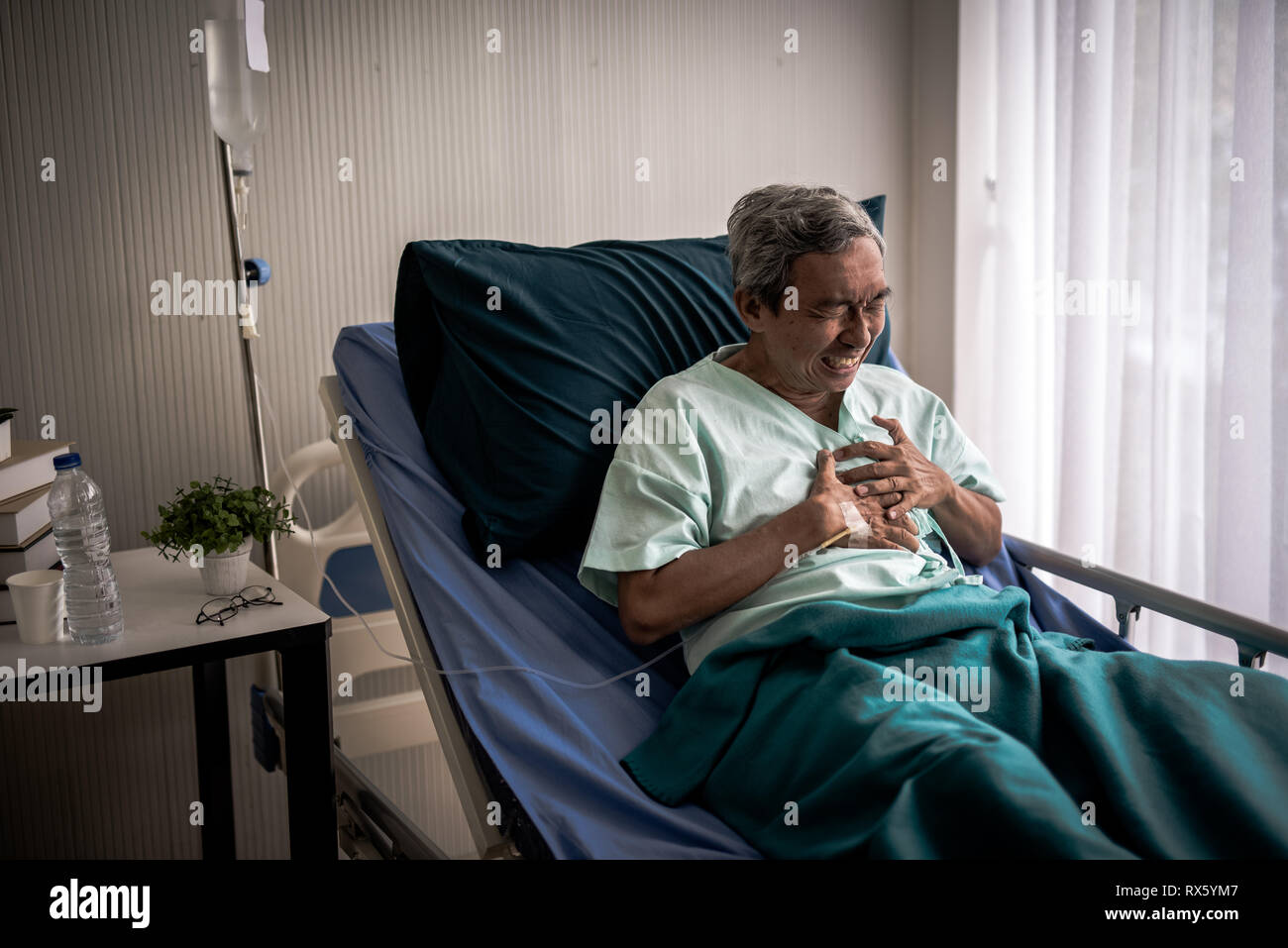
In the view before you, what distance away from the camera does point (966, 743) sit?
1012mm

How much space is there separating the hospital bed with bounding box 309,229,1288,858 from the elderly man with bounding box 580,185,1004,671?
0.39 ft

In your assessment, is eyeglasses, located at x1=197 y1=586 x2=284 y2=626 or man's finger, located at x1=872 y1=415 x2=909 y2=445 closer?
eyeglasses, located at x1=197 y1=586 x2=284 y2=626

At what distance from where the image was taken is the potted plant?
1.47 metres

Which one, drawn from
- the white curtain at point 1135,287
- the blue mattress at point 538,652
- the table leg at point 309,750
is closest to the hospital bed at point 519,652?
the blue mattress at point 538,652

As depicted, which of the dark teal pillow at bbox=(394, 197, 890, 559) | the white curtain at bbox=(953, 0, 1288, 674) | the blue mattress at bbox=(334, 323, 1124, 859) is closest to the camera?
the blue mattress at bbox=(334, 323, 1124, 859)

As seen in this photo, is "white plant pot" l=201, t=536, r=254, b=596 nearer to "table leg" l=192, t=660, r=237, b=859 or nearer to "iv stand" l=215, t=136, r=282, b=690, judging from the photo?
"iv stand" l=215, t=136, r=282, b=690

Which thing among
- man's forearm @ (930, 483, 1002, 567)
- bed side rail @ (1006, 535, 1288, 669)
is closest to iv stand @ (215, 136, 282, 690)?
man's forearm @ (930, 483, 1002, 567)

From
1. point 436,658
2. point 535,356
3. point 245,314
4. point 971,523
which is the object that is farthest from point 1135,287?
point 245,314

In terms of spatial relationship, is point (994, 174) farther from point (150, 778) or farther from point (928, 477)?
point (150, 778)

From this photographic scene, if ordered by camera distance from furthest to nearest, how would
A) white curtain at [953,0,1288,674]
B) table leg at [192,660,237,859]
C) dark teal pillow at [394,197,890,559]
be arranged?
1. white curtain at [953,0,1288,674]
2. table leg at [192,660,237,859]
3. dark teal pillow at [394,197,890,559]

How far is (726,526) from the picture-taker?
145 cm

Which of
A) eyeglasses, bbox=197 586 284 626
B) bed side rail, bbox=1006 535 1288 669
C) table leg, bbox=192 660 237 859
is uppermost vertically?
eyeglasses, bbox=197 586 284 626

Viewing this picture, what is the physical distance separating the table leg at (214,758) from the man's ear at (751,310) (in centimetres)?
111

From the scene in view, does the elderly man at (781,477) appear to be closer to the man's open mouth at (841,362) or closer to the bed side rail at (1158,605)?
the man's open mouth at (841,362)
